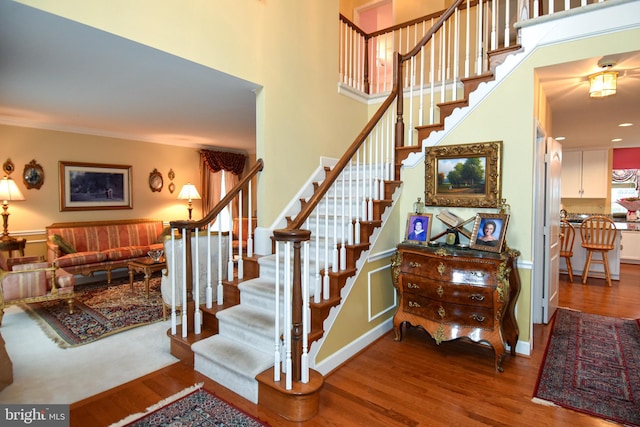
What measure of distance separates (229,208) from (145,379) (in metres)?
1.68

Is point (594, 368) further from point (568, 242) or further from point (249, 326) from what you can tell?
point (568, 242)

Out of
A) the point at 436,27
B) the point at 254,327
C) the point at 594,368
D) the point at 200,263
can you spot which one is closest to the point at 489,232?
the point at 594,368

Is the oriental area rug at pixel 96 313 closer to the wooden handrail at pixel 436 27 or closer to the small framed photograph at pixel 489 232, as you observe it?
the small framed photograph at pixel 489 232

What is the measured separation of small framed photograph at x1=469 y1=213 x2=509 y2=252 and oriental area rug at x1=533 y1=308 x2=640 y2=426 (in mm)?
1104

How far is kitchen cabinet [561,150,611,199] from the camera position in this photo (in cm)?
686

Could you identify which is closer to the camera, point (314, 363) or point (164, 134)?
point (314, 363)

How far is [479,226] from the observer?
3.10m

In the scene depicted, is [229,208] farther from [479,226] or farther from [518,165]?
[518,165]

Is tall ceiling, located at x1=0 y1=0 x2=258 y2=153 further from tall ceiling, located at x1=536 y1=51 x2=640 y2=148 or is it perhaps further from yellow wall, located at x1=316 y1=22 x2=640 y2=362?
tall ceiling, located at x1=536 y1=51 x2=640 y2=148

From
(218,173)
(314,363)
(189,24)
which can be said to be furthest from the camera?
(218,173)

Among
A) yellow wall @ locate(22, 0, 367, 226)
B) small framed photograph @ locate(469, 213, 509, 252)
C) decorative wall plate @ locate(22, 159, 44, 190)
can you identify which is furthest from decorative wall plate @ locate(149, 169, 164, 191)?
small framed photograph @ locate(469, 213, 509, 252)

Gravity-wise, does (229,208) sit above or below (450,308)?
above

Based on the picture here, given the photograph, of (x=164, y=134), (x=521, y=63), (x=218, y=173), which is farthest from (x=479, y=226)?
(x=218, y=173)

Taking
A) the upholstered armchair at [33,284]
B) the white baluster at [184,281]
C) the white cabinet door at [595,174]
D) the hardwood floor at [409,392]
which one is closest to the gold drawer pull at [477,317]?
the hardwood floor at [409,392]
